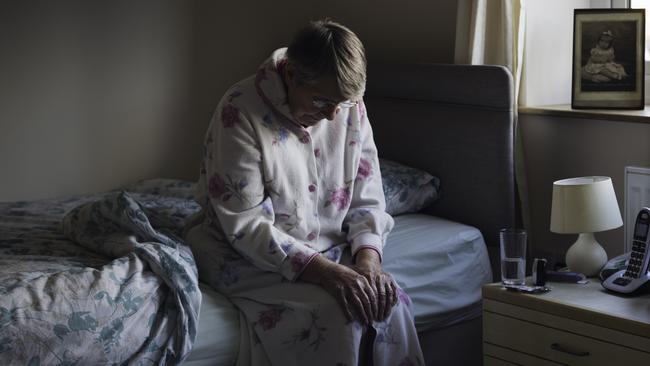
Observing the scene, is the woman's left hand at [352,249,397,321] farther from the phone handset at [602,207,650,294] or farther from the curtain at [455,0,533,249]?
the curtain at [455,0,533,249]

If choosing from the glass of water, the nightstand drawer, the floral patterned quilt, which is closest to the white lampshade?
the glass of water

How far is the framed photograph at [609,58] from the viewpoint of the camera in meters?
2.43

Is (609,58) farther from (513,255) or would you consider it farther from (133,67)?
(133,67)

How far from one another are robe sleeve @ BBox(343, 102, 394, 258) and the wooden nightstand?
289 millimetres

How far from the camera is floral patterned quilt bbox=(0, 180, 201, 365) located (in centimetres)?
161

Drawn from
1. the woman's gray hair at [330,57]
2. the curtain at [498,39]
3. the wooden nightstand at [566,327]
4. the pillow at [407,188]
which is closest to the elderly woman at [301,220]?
the woman's gray hair at [330,57]

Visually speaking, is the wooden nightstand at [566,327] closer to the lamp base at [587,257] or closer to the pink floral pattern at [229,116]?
the lamp base at [587,257]

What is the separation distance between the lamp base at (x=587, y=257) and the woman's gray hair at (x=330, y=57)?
27.2 inches

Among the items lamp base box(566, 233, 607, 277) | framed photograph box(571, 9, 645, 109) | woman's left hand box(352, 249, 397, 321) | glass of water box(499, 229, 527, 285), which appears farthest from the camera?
framed photograph box(571, 9, 645, 109)

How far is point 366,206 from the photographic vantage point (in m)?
2.15

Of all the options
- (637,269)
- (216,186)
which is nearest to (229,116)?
(216,186)

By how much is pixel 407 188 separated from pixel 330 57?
0.80 meters

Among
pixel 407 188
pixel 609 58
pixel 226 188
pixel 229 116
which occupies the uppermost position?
pixel 609 58

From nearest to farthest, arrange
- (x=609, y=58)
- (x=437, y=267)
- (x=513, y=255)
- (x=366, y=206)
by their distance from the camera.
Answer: (x=513, y=255) → (x=366, y=206) → (x=437, y=267) → (x=609, y=58)
